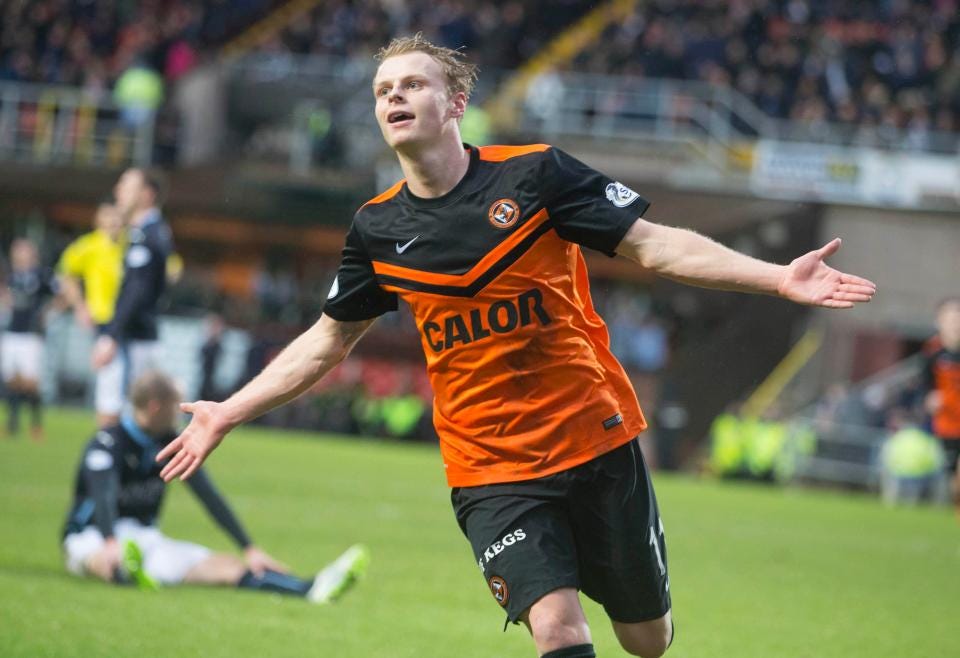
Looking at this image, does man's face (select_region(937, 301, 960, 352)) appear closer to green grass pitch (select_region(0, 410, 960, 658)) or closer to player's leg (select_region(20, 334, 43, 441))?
green grass pitch (select_region(0, 410, 960, 658))

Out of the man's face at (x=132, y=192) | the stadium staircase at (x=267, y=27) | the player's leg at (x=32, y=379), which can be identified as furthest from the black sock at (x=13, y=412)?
the stadium staircase at (x=267, y=27)

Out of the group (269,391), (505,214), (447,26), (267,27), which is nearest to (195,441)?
(269,391)

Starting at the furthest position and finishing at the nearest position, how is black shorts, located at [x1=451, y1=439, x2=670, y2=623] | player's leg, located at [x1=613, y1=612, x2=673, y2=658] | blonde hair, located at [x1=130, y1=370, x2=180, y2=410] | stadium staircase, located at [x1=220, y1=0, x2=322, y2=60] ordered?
stadium staircase, located at [x1=220, y1=0, x2=322, y2=60] → blonde hair, located at [x1=130, y1=370, x2=180, y2=410] → player's leg, located at [x1=613, y1=612, x2=673, y2=658] → black shorts, located at [x1=451, y1=439, x2=670, y2=623]

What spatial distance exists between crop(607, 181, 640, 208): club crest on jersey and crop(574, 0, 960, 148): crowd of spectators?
22.2 m

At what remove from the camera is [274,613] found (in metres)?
7.59

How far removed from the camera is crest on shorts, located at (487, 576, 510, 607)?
466 centimetres

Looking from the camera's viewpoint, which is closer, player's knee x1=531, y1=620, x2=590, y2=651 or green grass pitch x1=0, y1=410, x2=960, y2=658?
player's knee x1=531, y1=620, x2=590, y2=651

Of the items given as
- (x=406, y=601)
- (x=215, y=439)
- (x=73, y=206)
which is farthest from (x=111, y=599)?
(x=73, y=206)

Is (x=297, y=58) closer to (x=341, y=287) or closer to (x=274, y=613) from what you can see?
(x=274, y=613)

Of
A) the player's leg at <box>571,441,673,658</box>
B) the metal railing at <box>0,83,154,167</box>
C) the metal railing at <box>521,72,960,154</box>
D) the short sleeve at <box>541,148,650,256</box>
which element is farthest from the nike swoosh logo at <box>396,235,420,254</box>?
the metal railing at <box>0,83,154,167</box>

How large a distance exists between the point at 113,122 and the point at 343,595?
2426 centimetres

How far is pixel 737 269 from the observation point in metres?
4.41

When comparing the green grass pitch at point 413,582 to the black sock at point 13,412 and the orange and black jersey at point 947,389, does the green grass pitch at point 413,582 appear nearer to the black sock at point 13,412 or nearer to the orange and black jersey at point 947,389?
the black sock at point 13,412

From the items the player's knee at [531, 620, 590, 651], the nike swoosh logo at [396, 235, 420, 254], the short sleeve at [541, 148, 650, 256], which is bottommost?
the player's knee at [531, 620, 590, 651]
